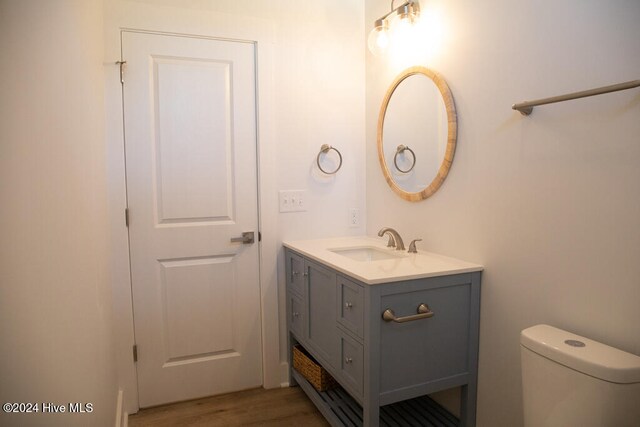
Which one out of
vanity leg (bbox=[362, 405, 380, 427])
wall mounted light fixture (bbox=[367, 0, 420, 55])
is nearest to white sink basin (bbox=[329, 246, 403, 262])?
vanity leg (bbox=[362, 405, 380, 427])

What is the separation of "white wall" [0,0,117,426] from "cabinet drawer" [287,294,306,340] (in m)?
1.09

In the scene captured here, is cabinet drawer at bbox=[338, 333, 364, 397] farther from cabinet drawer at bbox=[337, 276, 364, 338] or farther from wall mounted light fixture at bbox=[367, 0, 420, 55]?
wall mounted light fixture at bbox=[367, 0, 420, 55]

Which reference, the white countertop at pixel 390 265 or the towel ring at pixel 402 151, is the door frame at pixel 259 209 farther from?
the towel ring at pixel 402 151

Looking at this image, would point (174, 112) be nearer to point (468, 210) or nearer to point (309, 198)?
point (309, 198)

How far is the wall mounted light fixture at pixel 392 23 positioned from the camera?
2030 mm

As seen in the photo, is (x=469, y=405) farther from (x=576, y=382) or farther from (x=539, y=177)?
(x=539, y=177)

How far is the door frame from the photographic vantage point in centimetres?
209

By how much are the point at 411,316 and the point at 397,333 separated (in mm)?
86

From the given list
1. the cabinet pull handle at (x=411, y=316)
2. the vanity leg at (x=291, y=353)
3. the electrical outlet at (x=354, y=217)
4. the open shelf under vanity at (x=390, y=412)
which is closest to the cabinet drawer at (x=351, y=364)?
the cabinet pull handle at (x=411, y=316)

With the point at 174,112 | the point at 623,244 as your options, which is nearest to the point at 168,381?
the point at 174,112

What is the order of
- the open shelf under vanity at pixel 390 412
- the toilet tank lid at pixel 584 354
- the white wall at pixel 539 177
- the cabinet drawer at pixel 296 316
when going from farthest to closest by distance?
the cabinet drawer at pixel 296 316
the open shelf under vanity at pixel 390 412
the white wall at pixel 539 177
the toilet tank lid at pixel 584 354

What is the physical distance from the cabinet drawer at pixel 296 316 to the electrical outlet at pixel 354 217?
24.1 inches

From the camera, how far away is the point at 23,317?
711 millimetres

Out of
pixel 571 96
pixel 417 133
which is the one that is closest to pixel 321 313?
pixel 417 133
